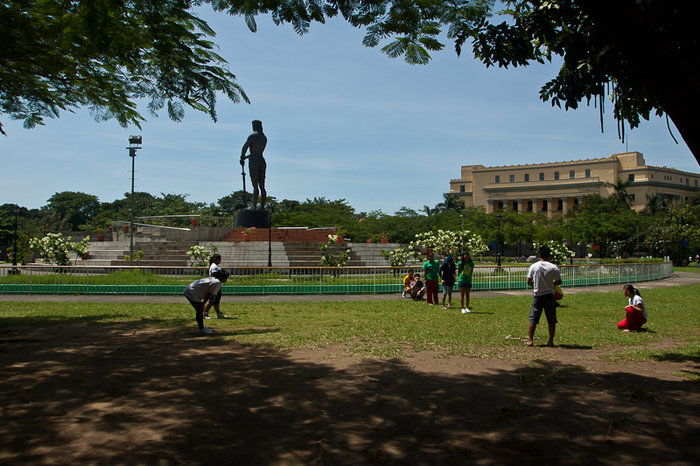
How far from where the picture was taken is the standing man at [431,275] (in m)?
13.7

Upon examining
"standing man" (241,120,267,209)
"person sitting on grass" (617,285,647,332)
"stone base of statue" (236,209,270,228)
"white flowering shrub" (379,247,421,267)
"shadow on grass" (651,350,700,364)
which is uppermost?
"standing man" (241,120,267,209)

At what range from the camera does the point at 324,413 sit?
15.6 ft

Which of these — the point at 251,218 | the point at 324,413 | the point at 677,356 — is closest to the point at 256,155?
the point at 251,218

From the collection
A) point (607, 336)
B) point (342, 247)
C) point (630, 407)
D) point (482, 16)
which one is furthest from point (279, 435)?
point (342, 247)

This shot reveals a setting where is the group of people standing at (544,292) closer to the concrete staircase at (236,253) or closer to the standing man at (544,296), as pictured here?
the standing man at (544,296)

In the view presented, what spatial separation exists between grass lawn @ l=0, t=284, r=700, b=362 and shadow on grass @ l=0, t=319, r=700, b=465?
1.37 metres

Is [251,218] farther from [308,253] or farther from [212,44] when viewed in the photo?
[212,44]

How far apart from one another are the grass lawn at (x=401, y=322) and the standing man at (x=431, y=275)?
549 mm

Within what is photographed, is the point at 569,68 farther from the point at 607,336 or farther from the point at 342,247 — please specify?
the point at 342,247

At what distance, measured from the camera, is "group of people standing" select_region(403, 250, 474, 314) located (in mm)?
Answer: 12518

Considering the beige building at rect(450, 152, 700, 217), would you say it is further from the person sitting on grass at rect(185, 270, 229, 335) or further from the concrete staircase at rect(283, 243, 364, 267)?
the person sitting on grass at rect(185, 270, 229, 335)

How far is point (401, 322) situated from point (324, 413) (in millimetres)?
5984

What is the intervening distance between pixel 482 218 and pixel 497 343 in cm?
5406

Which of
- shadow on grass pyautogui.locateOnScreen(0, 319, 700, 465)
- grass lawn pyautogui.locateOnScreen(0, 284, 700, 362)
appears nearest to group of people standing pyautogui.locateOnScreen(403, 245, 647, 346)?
grass lawn pyautogui.locateOnScreen(0, 284, 700, 362)
